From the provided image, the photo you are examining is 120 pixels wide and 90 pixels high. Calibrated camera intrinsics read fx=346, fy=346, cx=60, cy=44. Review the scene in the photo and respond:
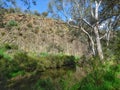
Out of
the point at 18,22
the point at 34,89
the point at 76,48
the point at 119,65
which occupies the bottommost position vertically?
the point at 34,89

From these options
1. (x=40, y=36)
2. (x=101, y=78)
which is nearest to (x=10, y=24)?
(x=40, y=36)

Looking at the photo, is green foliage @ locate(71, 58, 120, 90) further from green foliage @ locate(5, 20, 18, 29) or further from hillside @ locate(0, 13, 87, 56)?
green foliage @ locate(5, 20, 18, 29)

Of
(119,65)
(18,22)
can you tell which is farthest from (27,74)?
(18,22)

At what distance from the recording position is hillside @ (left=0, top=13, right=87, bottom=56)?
1795 inches

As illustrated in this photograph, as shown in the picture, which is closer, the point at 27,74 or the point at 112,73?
the point at 112,73

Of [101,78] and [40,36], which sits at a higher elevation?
[40,36]

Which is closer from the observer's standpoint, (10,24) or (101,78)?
(101,78)

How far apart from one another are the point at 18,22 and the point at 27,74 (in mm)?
34570

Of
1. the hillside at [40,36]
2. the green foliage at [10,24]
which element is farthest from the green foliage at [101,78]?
the green foliage at [10,24]

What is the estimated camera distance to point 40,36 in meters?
52.9

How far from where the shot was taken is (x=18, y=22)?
56938 mm

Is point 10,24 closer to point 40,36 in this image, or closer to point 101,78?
point 40,36

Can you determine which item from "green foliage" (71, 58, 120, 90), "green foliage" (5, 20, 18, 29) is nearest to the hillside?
"green foliage" (5, 20, 18, 29)

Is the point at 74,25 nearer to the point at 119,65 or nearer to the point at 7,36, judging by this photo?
the point at 7,36
